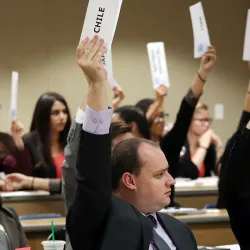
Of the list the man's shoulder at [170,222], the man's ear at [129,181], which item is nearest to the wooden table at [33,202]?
the man's shoulder at [170,222]

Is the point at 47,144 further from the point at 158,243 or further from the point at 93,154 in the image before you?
the point at 93,154

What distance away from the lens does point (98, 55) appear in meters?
1.79

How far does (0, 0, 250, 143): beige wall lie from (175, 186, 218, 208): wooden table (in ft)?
12.1

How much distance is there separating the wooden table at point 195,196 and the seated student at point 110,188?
283 cm

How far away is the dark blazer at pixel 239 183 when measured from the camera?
2.21 meters

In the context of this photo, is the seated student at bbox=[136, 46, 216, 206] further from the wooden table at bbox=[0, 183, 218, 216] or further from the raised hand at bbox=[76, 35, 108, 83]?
the raised hand at bbox=[76, 35, 108, 83]

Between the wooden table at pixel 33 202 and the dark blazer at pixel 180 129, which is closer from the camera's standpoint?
the dark blazer at pixel 180 129

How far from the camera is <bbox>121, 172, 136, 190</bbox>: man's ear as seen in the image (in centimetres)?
204

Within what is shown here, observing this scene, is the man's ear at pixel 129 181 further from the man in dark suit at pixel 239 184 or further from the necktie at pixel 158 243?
the man in dark suit at pixel 239 184

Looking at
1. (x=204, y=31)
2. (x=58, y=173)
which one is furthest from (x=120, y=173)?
(x=58, y=173)

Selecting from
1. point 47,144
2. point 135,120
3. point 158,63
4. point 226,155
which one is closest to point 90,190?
point 226,155

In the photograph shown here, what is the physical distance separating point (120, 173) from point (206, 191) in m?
3.15

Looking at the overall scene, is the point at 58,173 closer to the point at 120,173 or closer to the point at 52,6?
the point at 120,173

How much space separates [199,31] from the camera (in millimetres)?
3812
